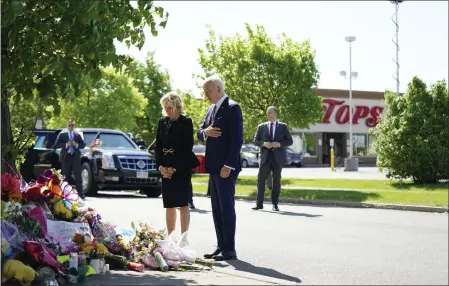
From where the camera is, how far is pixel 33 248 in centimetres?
580

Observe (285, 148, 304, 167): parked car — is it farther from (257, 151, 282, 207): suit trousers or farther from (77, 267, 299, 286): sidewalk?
(77, 267, 299, 286): sidewalk

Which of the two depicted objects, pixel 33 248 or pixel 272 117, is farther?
pixel 272 117

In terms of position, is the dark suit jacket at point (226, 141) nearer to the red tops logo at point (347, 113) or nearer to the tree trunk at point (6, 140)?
the tree trunk at point (6, 140)

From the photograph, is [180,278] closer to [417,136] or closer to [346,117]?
[417,136]

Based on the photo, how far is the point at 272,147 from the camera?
14008 mm

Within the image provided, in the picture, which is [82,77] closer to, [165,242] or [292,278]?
[165,242]

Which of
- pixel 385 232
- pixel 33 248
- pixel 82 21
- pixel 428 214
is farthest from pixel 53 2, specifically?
pixel 428 214

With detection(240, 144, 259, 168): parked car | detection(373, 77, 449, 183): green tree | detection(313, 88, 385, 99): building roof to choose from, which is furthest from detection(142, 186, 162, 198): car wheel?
detection(313, 88, 385, 99): building roof

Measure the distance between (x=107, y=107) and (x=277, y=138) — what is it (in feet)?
123

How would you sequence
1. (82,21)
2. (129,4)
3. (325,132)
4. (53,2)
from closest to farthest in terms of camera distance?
(82,21) < (53,2) < (129,4) < (325,132)

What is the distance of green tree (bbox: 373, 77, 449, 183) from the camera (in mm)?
21219

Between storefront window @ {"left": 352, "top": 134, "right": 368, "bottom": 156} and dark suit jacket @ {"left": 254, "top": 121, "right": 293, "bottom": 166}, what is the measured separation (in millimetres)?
46634

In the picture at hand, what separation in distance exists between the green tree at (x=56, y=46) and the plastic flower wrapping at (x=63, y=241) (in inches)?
35.7

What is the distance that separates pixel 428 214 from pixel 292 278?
7900 mm
